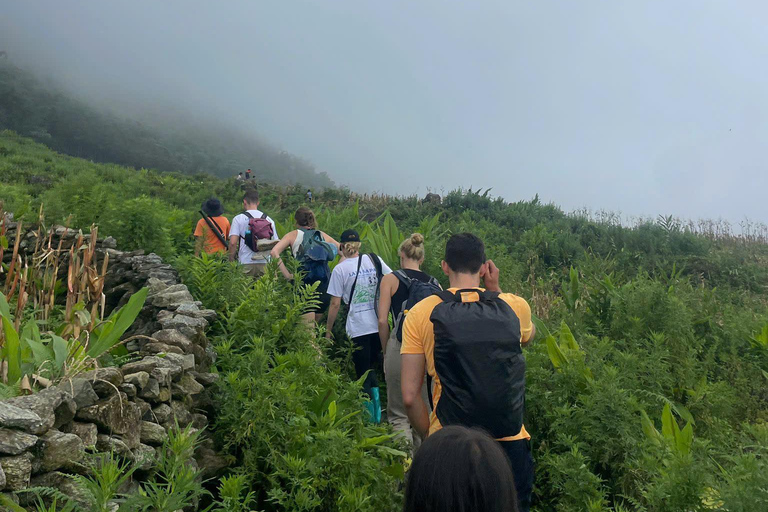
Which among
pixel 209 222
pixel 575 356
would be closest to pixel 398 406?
pixel 575 356

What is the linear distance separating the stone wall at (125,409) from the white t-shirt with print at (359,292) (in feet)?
4.20

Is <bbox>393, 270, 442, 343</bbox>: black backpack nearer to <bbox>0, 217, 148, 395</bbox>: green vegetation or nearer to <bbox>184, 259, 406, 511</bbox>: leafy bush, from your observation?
<bbox>184, 259, 406, 511</bbox>: leafy bush

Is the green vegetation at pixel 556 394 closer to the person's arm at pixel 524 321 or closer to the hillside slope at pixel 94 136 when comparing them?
the person's arm at pixel 524 321

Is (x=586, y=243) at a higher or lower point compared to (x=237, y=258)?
higher

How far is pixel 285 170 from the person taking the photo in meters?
91.9

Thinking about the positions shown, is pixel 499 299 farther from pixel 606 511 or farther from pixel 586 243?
pixel 586 243

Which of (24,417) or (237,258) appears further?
(237,258)

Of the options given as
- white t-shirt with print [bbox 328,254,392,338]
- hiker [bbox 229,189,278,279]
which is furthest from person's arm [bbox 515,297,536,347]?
hiker [bbox 229,189,278,279]

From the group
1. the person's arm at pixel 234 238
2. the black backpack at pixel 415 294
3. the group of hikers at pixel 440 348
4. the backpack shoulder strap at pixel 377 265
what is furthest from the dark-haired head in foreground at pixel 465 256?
the person's arm at pixel 234 238

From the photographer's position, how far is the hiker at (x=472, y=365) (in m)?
3.02

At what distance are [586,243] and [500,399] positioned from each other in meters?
14.0

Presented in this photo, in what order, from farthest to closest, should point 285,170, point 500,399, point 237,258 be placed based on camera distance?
point 285,170 < point 237,258 < point 500,399

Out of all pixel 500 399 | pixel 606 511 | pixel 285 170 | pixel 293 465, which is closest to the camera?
pixel 500 399

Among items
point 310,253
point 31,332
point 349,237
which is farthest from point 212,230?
point 31,332
